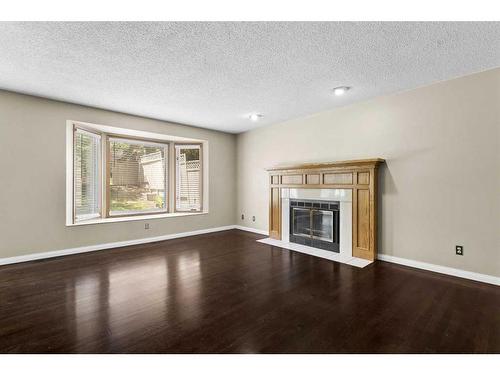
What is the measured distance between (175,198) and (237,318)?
4190 mm

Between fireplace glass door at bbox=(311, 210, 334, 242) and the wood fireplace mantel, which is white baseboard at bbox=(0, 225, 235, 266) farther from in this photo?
the wood fireplace mantel

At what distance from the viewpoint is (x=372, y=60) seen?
2576 millimetres

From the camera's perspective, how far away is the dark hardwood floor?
5.66 ft

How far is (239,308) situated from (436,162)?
9.92 feet

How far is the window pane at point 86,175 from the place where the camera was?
14.0 feet

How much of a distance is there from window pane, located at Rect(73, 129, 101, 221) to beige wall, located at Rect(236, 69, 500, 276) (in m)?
4.37

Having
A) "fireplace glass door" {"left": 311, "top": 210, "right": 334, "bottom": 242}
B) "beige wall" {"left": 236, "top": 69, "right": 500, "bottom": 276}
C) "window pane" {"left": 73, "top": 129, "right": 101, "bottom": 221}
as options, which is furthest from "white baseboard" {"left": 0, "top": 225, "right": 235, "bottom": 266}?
"beige wall" {"left": 236, "top": 69, "right": 500, "bottom": 276}

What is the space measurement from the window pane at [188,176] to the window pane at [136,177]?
32 centimetres

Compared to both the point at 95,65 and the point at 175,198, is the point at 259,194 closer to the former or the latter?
the point at 175,198

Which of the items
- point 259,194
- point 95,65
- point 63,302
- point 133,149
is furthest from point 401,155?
point 133,149

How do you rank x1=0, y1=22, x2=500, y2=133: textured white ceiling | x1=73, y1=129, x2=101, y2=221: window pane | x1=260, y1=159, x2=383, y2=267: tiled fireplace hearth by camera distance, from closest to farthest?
x1=0, y1=22, x2=500, y2=133: textured white ceiling → x1=260, y1=159, x2=383, y2=267: tiled fireplace hearth → x1=73, y1=129, x2=101, y2=221: window pane

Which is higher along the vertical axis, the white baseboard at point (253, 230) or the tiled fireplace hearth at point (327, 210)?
the tiled fireplace hearth at point (327, 210)

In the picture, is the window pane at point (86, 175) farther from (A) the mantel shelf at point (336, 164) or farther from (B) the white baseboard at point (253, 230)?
(A) the mantel shelf at point (336, 164)

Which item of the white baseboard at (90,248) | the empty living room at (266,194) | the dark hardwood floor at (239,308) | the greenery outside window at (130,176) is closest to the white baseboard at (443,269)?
the empty living room at (266,194)
